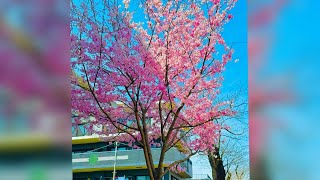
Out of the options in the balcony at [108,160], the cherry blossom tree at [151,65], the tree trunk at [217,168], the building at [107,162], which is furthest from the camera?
the building at [107,162]

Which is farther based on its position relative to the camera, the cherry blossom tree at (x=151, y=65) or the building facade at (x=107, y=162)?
the building facade at (x=107, y=162)

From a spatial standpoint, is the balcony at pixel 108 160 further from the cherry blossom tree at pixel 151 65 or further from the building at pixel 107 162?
the cherry blossom tree at pixel 151 65

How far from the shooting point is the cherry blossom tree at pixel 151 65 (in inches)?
96.3

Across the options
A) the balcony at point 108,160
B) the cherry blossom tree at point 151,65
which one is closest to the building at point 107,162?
the balcony at point 108,160

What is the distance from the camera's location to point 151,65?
2580mm

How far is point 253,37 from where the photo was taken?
1.74 feet

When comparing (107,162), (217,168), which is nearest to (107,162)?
(107,162)

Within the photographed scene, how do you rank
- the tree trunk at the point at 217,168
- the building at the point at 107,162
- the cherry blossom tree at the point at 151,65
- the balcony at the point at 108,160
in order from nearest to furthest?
the cherry blossom tree at the point at 151,65, the tree trunk at the point at 217,168, the balcony at the point at 108,160, the building at the point at 107,162

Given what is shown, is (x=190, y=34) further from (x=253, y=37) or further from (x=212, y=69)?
(x=253, y=37)

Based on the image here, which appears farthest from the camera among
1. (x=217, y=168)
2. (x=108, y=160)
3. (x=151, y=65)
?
(x=108, y=160)

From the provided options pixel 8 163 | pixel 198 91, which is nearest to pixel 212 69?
pixel 198 91

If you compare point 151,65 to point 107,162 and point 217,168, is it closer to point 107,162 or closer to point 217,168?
point 217,168

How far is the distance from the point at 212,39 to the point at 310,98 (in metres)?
2.26

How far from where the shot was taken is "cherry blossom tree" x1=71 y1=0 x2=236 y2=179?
2447 mm
